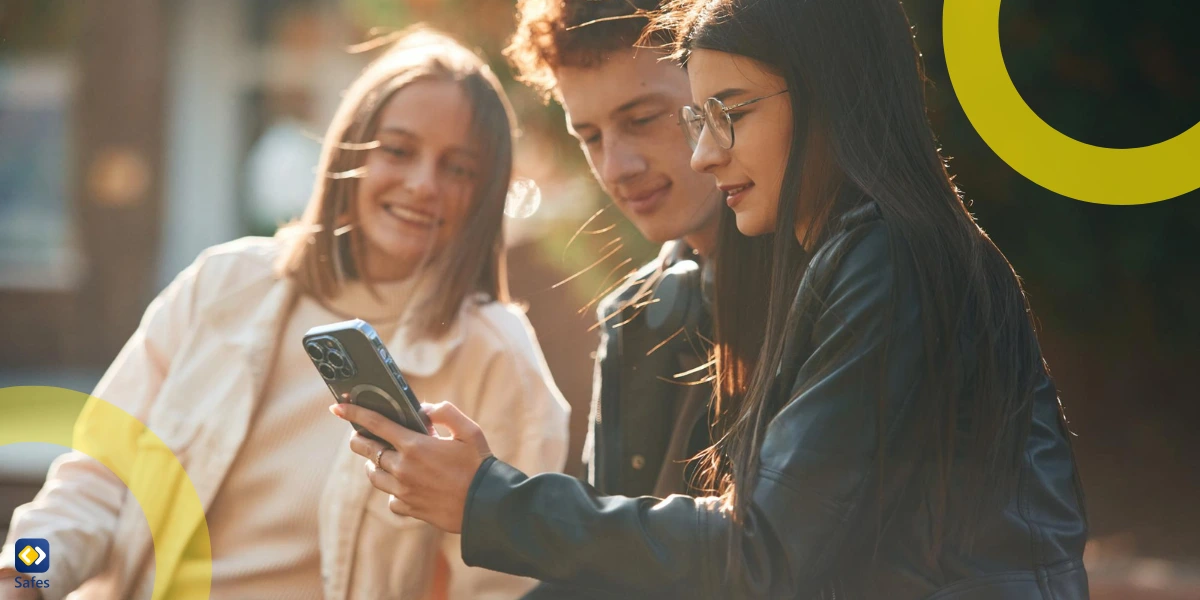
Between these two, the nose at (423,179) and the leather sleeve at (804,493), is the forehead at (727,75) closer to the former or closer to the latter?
the leather sleeve at (804,493)

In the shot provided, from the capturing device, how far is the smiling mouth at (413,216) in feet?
5.79

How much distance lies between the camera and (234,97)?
4.67m

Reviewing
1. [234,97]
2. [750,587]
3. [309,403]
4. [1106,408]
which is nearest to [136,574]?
[309,403]

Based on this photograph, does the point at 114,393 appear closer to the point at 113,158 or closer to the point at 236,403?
the point at 236,403

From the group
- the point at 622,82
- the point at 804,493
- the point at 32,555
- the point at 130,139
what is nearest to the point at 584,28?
the point at 622,82

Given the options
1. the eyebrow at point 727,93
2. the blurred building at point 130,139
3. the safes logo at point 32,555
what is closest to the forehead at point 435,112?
the eyebrow at point 727,93

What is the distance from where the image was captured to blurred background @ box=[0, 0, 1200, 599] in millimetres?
1815

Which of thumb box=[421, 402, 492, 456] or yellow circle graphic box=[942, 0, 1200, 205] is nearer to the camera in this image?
thumb box=[421, 402, 492, 456]

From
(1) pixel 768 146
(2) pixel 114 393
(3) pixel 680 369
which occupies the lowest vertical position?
(2) pixel 114 393

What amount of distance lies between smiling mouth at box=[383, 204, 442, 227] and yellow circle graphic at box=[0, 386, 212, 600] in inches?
20.0

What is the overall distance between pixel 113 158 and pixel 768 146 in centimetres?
429

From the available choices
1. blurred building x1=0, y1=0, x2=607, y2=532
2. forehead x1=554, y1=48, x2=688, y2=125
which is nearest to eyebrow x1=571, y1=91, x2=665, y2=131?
forehead x1=554, y1=48, x2=688, y2=125

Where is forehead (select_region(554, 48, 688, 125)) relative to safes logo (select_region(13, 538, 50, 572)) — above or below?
above

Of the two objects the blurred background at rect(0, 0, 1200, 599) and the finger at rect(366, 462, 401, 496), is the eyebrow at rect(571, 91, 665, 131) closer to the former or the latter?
the blurred background at rect(0, 0, 1200, 599)
